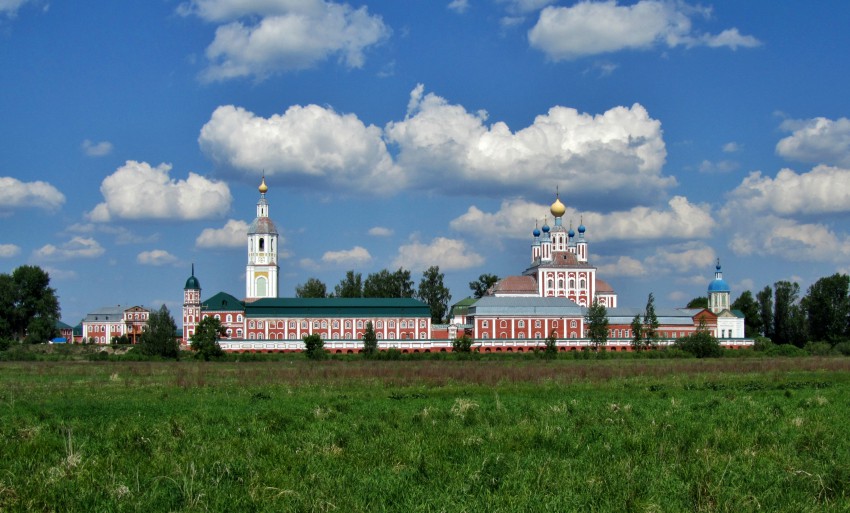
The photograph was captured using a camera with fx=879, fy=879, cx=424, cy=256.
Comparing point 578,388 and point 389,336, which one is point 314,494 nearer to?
point 578,388

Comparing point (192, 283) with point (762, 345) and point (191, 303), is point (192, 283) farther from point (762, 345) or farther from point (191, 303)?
point (762, 345)

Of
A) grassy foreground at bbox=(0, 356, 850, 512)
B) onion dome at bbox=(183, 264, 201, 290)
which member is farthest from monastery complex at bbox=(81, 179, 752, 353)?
grassy foreground at bbox=(0, 356, 850, 512)

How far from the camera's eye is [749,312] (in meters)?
128

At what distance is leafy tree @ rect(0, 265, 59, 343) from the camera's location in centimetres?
9588

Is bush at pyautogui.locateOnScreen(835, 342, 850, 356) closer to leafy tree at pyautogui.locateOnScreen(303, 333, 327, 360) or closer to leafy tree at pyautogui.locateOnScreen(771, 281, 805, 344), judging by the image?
leafy tree at pyautogui.locateOnScreen(771, 281, 805, 344)

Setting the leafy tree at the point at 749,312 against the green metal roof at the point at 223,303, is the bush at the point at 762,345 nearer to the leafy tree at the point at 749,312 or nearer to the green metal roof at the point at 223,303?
the leafy tree at the point at 749,312

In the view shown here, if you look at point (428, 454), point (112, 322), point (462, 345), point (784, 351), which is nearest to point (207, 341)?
point (462, 345)

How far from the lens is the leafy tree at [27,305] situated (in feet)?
315

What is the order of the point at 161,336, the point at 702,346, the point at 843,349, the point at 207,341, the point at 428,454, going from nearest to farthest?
the point at 428,454
the point at 161,336
the point at 207,341
the point at 702,346
the point at 843,349

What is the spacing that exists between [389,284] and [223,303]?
99.2 feet

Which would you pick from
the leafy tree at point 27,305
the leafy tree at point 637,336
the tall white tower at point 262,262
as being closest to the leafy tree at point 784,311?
the leafy tree at point 637,336

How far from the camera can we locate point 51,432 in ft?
53.4

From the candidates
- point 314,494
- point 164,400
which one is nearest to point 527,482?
point 314,494

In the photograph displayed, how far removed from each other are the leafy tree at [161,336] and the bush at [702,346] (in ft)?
149
